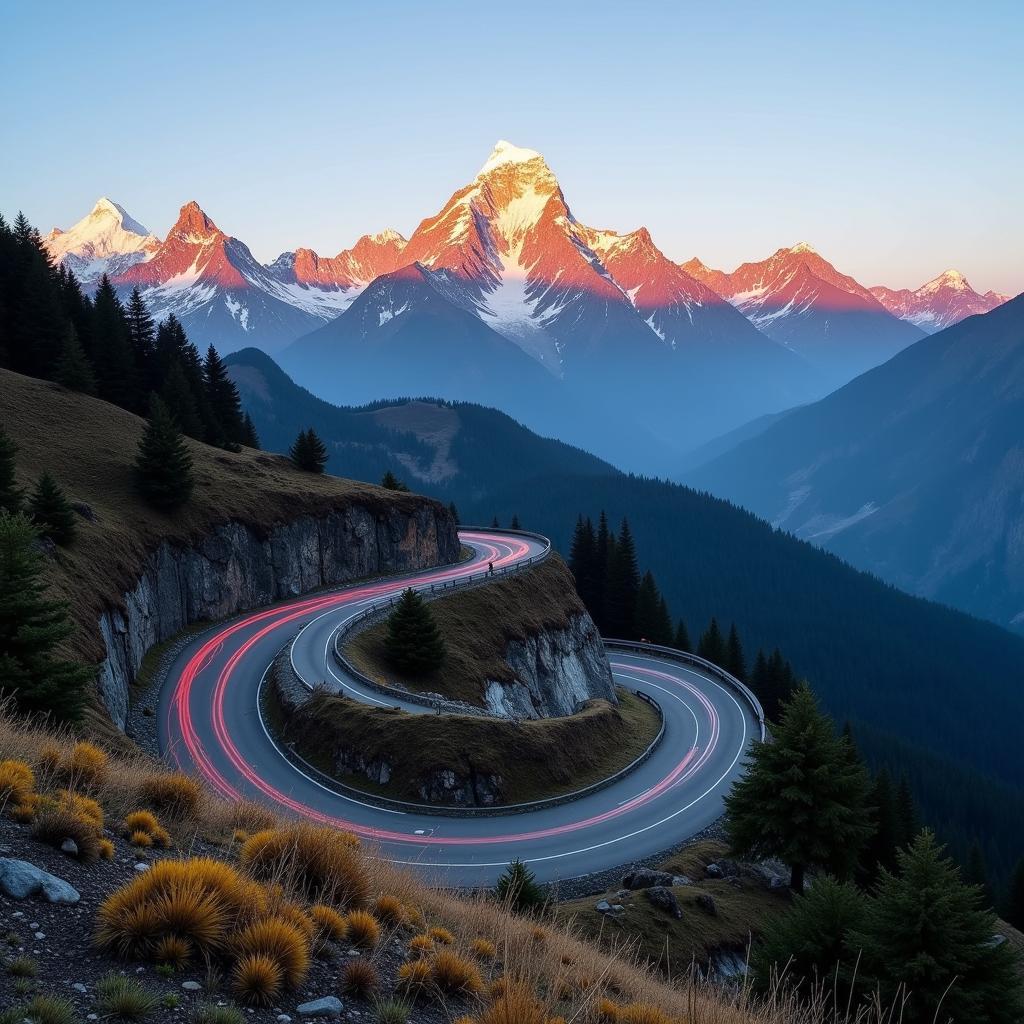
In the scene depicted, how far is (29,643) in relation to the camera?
62.1 ft

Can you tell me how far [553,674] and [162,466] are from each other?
31.3m

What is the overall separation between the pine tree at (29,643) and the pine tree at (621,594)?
71609 mm

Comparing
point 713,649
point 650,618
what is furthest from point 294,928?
point 650,618

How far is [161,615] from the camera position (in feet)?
153

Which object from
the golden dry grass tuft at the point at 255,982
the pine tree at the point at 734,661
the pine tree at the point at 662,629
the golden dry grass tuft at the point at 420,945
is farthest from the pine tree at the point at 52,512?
the pine tree at the point at 734,661

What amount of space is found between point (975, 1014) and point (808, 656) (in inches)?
6259

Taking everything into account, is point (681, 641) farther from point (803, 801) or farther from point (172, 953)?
point (172, 953)

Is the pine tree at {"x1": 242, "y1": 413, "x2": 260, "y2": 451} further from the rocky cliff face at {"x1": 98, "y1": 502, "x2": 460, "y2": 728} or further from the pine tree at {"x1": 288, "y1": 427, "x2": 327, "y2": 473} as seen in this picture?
the rocky cliff face at {"x1": 98, "y1": 502, "x2": 460, "y2": 728}

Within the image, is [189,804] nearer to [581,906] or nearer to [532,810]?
[581,906]

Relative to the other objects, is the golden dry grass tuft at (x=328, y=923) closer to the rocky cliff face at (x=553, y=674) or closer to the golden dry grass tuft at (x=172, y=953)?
the golden dry grass tuft at (x=172, y=953)

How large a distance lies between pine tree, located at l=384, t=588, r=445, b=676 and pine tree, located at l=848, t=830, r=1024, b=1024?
29812mm

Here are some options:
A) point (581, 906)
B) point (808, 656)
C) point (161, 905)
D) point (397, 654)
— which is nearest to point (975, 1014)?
point (581, 906)

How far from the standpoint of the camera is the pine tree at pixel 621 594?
8712 centimetres

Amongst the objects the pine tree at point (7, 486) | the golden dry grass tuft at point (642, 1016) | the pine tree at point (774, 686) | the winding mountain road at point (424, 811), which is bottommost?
the winding mountain road at point (424, 811)
